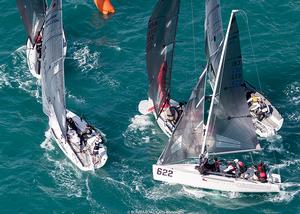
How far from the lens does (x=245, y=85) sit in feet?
240

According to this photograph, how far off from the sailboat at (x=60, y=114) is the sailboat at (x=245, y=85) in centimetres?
1355

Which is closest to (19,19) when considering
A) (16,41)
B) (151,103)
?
(16,41)

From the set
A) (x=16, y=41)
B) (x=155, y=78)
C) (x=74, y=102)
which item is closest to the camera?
(x=155, y=78)

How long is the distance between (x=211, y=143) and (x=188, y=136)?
87.7 inches

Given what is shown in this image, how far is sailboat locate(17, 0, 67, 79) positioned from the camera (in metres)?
79.5

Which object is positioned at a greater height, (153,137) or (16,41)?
(16,41)

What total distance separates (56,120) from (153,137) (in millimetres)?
9933

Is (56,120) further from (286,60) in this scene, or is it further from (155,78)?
(286,60)

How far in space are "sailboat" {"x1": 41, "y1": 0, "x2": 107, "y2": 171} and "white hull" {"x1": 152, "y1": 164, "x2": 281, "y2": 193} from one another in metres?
6.04

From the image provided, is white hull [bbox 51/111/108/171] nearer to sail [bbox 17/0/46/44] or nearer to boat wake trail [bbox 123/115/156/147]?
boat wake trail [bbox 123/115/156/147]

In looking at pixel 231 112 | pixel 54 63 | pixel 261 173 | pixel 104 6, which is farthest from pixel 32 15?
pixel 261 173

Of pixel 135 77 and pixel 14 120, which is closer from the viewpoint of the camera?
pixel 14 120

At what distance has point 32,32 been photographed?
3182 inches

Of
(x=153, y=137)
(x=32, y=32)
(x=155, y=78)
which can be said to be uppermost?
(x=32, y=32)
